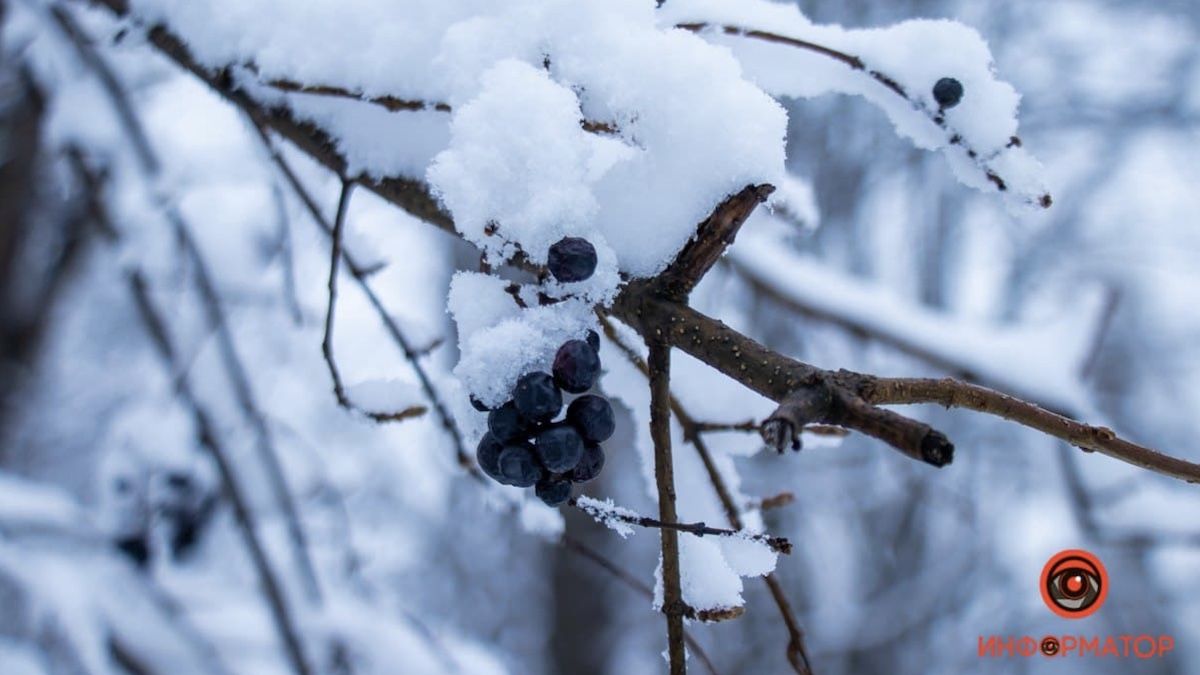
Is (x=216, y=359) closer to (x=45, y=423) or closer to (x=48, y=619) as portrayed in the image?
(x=48, y=619)

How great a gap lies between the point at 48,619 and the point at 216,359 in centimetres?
81

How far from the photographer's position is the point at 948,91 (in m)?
0.91

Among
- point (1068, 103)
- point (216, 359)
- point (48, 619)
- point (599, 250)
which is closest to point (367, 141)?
point (599, 250)

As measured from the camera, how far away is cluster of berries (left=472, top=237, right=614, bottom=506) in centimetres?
59

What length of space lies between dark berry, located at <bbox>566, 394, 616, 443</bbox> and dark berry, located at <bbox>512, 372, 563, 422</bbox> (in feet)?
0.07

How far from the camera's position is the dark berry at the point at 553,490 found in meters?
0.62

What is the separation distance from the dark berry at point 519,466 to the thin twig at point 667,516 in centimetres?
9

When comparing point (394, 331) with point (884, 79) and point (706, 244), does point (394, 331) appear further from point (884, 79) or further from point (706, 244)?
point (884, 79)

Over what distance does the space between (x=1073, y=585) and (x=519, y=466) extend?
1492 millimetres

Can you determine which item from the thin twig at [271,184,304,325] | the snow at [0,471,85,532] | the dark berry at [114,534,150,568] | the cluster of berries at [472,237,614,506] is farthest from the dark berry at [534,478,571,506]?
the dark berry at [114,534,150,568]

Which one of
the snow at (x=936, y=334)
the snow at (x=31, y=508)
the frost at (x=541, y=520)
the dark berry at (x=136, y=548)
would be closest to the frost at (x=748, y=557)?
the frost at (x=541, y=520)

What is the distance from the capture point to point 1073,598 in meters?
1.56

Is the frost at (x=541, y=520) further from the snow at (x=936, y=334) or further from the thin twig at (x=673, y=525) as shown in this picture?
the snow at (x=936, y=334)

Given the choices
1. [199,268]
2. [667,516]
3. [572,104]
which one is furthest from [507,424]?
[199,268]
